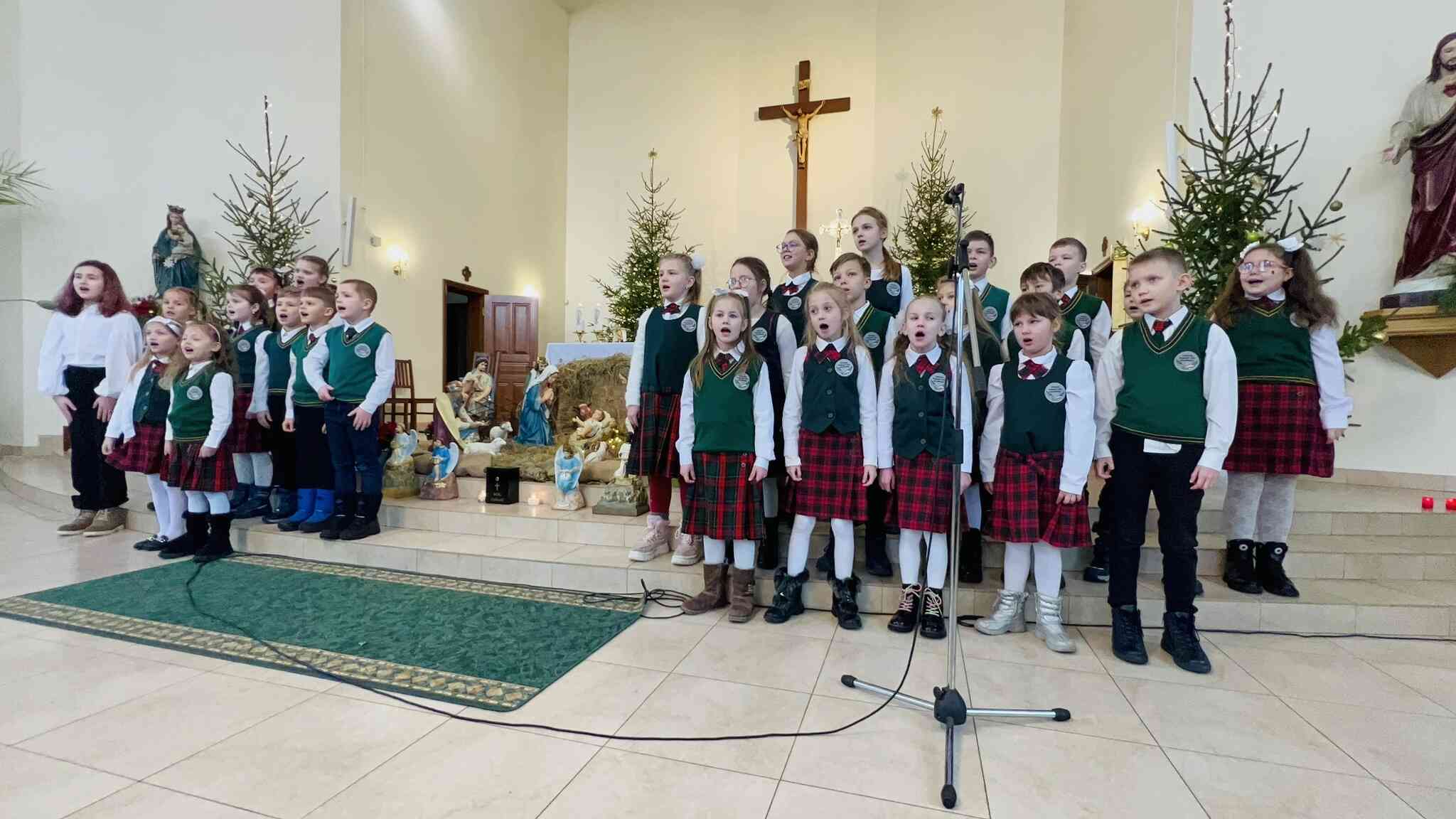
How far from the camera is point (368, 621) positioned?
2727mm

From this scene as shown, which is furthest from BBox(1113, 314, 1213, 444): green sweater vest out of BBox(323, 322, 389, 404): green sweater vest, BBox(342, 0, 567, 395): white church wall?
BBox(342, 0, 567, 395): white church wall

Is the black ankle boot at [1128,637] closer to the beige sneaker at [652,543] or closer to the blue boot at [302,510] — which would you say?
the beige sneaker at [652,543]

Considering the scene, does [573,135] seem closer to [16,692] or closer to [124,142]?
[124,142]

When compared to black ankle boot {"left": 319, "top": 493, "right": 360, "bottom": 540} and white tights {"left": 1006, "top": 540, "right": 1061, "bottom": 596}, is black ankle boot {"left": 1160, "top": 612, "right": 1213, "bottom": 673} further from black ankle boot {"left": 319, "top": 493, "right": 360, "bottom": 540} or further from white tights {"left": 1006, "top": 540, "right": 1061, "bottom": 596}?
black ankle boot {"left": 319, "top": 493, "right": 360, "bottom": 540}

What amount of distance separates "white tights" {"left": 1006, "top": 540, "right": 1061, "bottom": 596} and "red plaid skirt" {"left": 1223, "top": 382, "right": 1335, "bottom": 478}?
35.9 inches

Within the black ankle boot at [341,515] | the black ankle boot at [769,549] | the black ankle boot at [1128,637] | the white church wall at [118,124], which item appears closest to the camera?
the black ankle boot at [1128,637]

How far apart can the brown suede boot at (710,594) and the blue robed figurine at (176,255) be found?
6.60m

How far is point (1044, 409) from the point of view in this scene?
245cm

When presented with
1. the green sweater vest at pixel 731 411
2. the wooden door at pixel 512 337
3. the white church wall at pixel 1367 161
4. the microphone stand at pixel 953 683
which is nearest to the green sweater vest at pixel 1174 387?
the microphone stand at pixel 953 683

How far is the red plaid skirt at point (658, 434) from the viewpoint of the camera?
10.3ft

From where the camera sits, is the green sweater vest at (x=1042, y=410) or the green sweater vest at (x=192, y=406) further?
the green sweater vest at (x=192, y=406)

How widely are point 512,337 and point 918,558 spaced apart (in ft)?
27.2

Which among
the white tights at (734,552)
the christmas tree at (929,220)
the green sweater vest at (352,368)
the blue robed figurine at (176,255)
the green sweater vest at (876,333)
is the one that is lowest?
the white tights at (734,552)

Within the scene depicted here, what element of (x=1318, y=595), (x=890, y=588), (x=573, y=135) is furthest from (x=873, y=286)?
(x=573, y=135)
